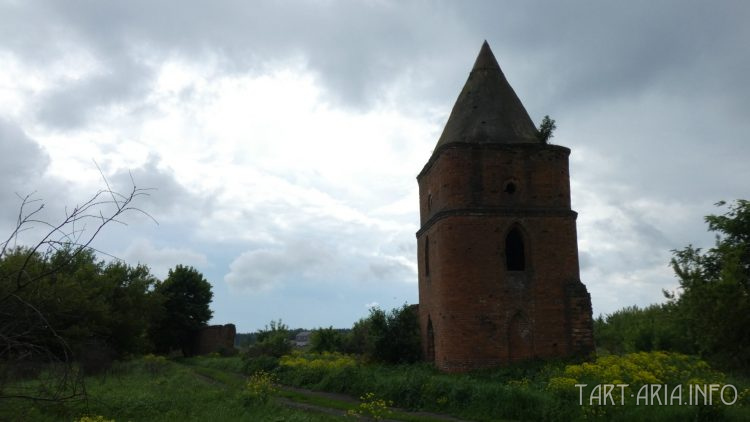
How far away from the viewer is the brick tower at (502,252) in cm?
1861

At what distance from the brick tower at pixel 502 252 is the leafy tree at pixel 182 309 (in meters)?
27.0

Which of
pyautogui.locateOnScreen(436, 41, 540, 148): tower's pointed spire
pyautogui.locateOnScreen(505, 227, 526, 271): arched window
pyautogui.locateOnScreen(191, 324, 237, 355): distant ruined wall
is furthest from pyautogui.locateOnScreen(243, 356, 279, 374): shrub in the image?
pyautogui.locateOnScreen(191, 324, 237, 355): distant ruined wall

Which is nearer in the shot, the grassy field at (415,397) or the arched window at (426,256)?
the grassy field at (415,397)

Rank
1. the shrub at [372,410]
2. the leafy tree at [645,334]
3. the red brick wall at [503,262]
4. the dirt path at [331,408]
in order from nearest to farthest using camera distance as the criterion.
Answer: the shrub at [372,410] < the dirt path at [331,408] < the red brick wall at [503,262] < the leafy tree at [645,334]

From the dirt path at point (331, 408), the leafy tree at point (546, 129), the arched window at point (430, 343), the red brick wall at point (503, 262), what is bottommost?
the dirt path at point (331, 408)

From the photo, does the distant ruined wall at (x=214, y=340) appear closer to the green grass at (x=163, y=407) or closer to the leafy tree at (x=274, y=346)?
the leafy tree at (x=274, y=346)

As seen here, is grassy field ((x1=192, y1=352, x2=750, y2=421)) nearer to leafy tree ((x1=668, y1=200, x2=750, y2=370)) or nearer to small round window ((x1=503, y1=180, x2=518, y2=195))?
leafy tree ((x1=668, y1=200, x2=750, y2=370))

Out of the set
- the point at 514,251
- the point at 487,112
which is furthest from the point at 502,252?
the point at 487,112

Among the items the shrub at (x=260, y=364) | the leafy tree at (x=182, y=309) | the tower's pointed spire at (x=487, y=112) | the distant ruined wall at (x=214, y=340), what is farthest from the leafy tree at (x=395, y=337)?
the leafy tree at (x=182, y=309)

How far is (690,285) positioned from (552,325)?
531 centimetres

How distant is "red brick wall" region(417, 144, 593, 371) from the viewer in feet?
61.0

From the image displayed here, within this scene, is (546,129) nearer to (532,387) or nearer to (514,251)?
(514,251)

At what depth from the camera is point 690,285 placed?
2039cm

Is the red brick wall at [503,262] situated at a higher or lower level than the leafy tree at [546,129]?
lower
